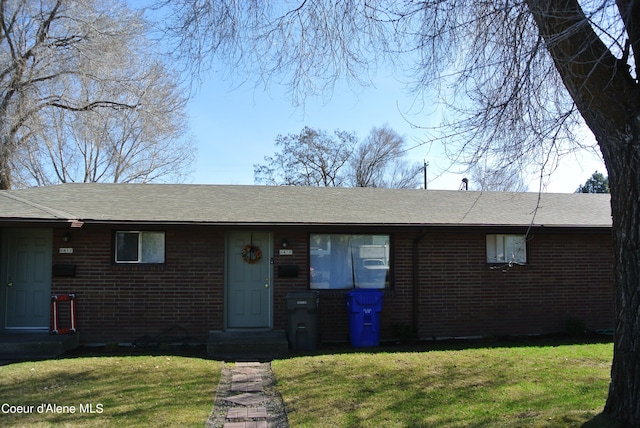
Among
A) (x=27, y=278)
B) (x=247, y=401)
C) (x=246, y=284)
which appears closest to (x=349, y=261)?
(x=246, y=284)

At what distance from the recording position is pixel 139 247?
10305 millimetres

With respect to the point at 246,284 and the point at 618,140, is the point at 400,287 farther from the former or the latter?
the point at 618,140

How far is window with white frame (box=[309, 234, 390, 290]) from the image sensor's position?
1079 cm

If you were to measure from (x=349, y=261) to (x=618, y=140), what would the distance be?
6.78 metres

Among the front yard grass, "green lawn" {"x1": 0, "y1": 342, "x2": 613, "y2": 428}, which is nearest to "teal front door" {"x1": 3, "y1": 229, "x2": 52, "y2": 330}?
"green lawn" {"x1": 0, "y1": 342, "x2": 613, "y2": 428}

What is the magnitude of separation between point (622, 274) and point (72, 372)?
7.33 m

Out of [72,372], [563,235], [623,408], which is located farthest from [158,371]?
[563,235]

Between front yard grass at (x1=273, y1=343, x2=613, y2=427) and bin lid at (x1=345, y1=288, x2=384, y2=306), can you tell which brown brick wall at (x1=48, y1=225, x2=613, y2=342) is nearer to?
bin lid at (x1=345, y1=288, x2=384, y2=306)

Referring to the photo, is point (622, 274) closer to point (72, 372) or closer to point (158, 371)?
point (158, 371)

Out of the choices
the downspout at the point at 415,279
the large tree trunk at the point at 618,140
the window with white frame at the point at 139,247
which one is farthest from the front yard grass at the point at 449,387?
the window with white frame at the point at 139,247

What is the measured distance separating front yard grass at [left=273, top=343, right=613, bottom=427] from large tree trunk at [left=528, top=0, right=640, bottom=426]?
504 millimetres

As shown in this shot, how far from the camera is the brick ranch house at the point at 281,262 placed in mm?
9984

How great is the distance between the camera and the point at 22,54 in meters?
Result: 18.5

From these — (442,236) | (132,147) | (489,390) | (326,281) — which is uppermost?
(132,147)
